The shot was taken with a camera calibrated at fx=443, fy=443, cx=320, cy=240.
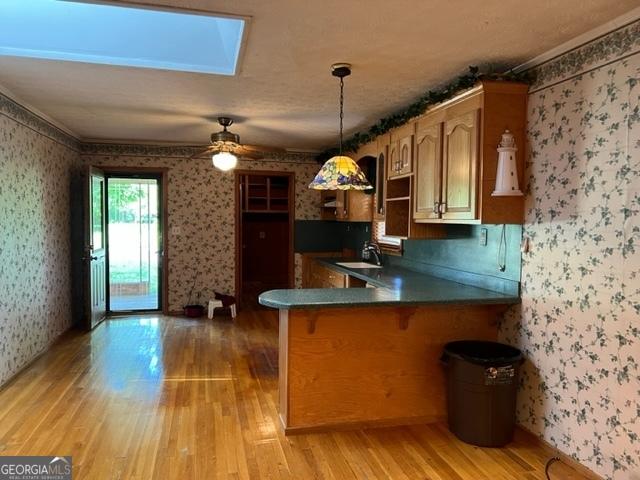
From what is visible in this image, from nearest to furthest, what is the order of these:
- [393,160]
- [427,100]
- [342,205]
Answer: [427,100], [393,160], [342,205]

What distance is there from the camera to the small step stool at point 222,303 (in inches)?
233

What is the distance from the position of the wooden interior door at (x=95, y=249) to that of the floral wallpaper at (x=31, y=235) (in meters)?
0.26

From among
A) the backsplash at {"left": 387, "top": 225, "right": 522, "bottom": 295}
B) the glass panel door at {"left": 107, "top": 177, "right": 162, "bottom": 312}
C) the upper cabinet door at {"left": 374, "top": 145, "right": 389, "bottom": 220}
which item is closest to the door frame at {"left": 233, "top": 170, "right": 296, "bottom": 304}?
the glass panel door at {"left": 107, "top": 177, "right": 162, "bottom": 312}

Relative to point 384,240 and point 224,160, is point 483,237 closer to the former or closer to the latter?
point 384,240

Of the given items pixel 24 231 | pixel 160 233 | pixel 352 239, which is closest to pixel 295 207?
pixel 352 239

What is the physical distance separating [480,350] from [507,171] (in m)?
1.20

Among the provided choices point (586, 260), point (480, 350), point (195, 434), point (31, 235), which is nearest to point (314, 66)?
point (586, 260)

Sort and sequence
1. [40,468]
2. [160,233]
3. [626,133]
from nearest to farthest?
[626,133]
[40,468]
[160,233]

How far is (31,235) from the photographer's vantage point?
13.3 feet

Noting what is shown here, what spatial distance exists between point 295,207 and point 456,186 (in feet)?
12.2

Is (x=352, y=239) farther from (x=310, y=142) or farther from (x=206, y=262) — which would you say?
(x=206, y=262)

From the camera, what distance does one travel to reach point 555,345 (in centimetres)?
254

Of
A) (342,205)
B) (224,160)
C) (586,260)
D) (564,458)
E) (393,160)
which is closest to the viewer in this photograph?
(586,260)

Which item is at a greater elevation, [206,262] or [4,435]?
[206,262]
